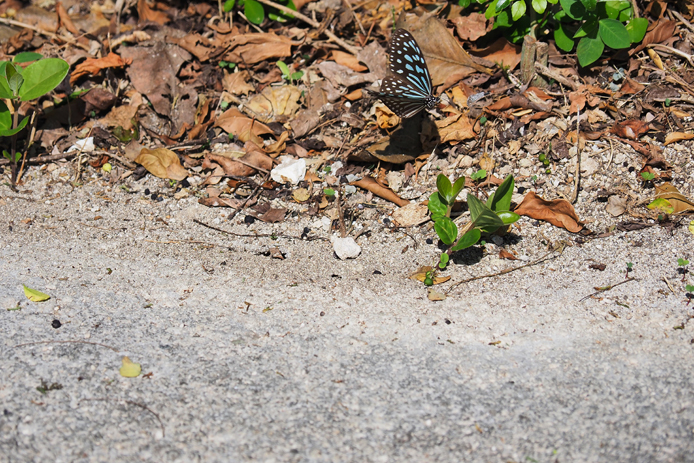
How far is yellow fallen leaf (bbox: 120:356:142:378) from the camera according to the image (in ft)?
6.54

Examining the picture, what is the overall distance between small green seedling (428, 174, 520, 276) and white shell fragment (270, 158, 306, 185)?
0.93m

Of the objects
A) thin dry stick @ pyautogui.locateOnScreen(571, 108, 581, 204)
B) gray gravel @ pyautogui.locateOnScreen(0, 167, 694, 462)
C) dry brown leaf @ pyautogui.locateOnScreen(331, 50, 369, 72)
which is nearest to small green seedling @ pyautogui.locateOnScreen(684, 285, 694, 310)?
gray gravel @ pyautogui.locateOnScreen(0, 167, 694, 462)

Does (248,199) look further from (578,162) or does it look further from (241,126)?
(578,162)

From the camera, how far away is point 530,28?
11.0 feet

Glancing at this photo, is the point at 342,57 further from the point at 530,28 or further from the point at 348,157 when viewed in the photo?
the point at 530,28

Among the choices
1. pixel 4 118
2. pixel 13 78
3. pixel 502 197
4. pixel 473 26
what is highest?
pixel 473 26

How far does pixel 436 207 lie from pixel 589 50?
1.53m

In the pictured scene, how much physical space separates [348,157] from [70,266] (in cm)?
176

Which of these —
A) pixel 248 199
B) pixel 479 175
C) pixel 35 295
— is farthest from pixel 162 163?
pixel 479 175

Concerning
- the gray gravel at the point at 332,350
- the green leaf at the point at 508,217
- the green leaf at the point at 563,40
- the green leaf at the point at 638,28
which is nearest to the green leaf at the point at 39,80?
the gray gravel at the point at 332,350

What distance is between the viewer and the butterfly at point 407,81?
9.42 ft

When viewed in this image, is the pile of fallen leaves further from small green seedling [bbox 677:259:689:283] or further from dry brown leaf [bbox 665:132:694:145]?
small green seedling [bbox 677:259:689:283]

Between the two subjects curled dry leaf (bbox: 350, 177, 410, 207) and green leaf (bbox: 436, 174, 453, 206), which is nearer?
green leaf (bbox: 436, 174, 453, 206)

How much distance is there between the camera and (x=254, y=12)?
3971mm
